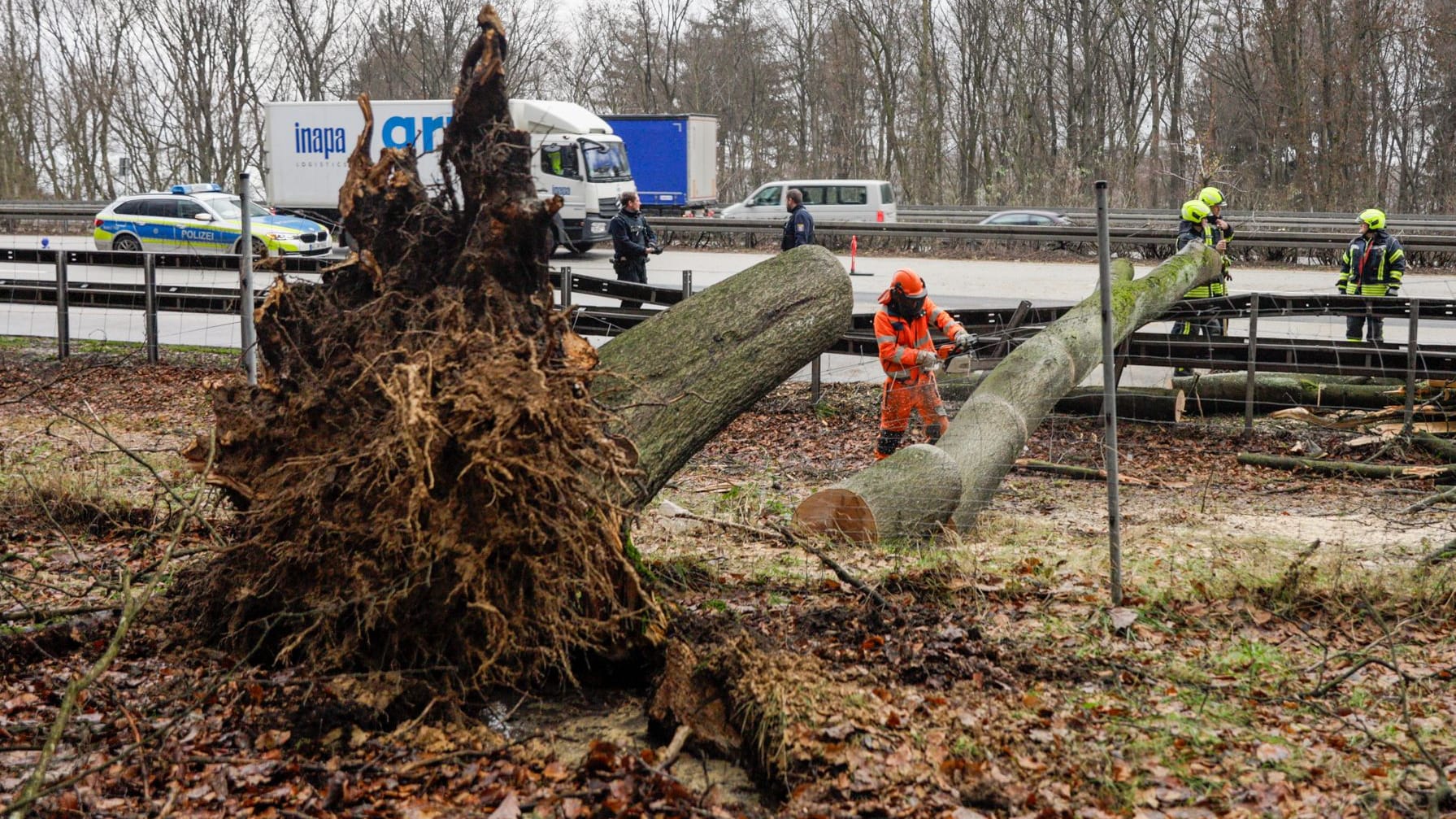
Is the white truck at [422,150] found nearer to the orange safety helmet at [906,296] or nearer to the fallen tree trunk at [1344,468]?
the orange safety helmet at [906,296]

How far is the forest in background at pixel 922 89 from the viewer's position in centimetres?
3762

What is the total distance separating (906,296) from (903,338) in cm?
34

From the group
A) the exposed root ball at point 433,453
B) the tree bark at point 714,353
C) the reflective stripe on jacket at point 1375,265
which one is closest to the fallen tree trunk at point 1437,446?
the reflective stripe on jacket at point 1375,265

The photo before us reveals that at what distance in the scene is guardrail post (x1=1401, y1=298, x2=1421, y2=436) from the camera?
372 inches

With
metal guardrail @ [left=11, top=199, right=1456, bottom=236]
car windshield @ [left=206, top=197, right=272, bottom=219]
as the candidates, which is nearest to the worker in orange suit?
metal guardrail @ [left=11, top=199, right=1456, bottom=236]

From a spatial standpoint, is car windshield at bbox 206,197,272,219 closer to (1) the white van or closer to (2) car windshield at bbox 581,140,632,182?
(2) car windshield at bbox 581,140,632,182

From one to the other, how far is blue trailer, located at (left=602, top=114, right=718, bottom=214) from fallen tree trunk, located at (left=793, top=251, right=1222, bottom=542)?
26.7 m

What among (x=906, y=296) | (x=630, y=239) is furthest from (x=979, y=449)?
(x=630, y=239)

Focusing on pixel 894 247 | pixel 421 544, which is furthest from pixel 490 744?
pixel 894 247

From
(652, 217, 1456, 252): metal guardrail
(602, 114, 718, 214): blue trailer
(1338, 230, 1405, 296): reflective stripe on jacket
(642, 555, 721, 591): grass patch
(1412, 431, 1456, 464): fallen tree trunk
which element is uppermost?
(602, 114, 718, 214): blue trailer

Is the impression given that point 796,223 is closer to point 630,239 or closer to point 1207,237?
point 630,239

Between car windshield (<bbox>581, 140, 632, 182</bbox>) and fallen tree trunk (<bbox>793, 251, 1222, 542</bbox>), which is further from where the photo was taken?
car windshield (<bbox>581, 140, 632, 182</bbox>)

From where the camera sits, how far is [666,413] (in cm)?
561

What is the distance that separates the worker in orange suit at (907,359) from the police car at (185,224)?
16063 mm
